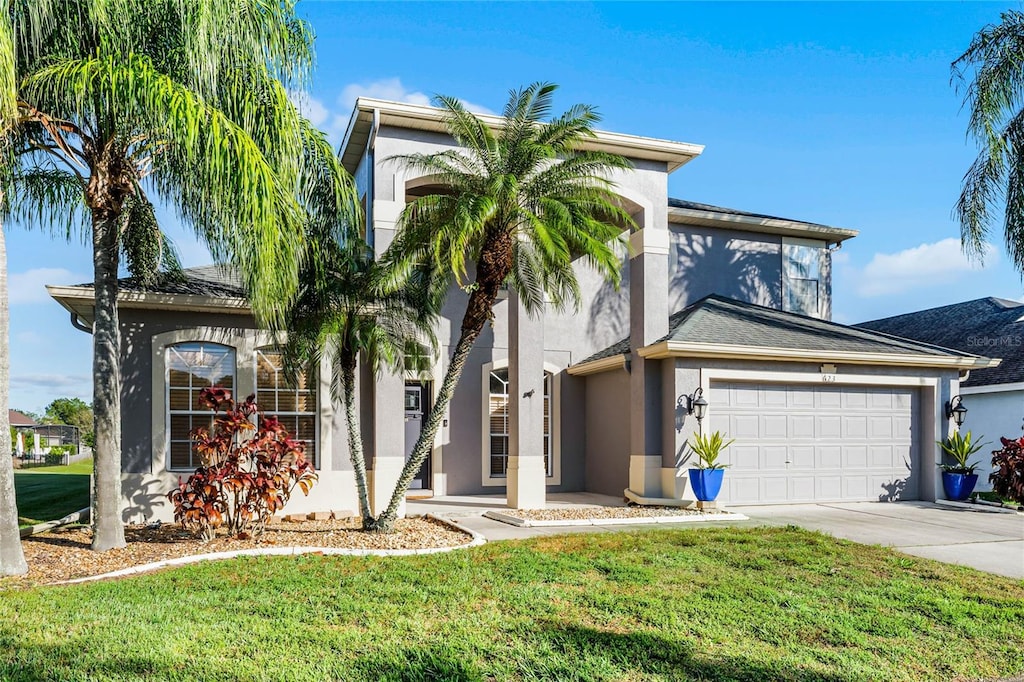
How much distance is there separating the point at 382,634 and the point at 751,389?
33.9ft

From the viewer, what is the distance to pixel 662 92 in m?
15.6

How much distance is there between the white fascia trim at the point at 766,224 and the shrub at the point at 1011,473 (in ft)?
22.6

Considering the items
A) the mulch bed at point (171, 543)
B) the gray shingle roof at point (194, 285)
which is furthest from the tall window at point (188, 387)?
the mulch bed at point (171, 543)

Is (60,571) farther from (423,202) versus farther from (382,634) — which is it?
(423,202)

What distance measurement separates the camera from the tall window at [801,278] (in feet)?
63.9

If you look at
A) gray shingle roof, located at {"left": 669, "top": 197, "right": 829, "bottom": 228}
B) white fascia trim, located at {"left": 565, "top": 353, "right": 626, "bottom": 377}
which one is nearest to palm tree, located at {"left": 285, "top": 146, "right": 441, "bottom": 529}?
white fascia trim, located at {"left": 565, "top": 353, "right": 626, "bottom": 377}

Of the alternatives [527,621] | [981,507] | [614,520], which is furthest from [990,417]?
[527,621]

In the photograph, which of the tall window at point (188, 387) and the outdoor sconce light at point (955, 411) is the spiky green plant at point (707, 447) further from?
the tall window at point (188, 387)

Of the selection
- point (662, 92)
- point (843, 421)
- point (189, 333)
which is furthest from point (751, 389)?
point (189, 333)

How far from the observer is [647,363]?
14.1 metres

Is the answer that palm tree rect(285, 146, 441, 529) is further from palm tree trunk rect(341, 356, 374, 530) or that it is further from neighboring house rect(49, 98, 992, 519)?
neighboring house rect(49, 98, 992, 519)

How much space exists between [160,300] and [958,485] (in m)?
14.8

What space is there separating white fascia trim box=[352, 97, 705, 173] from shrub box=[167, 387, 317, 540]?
541 cm

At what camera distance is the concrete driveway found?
9.23 meters
